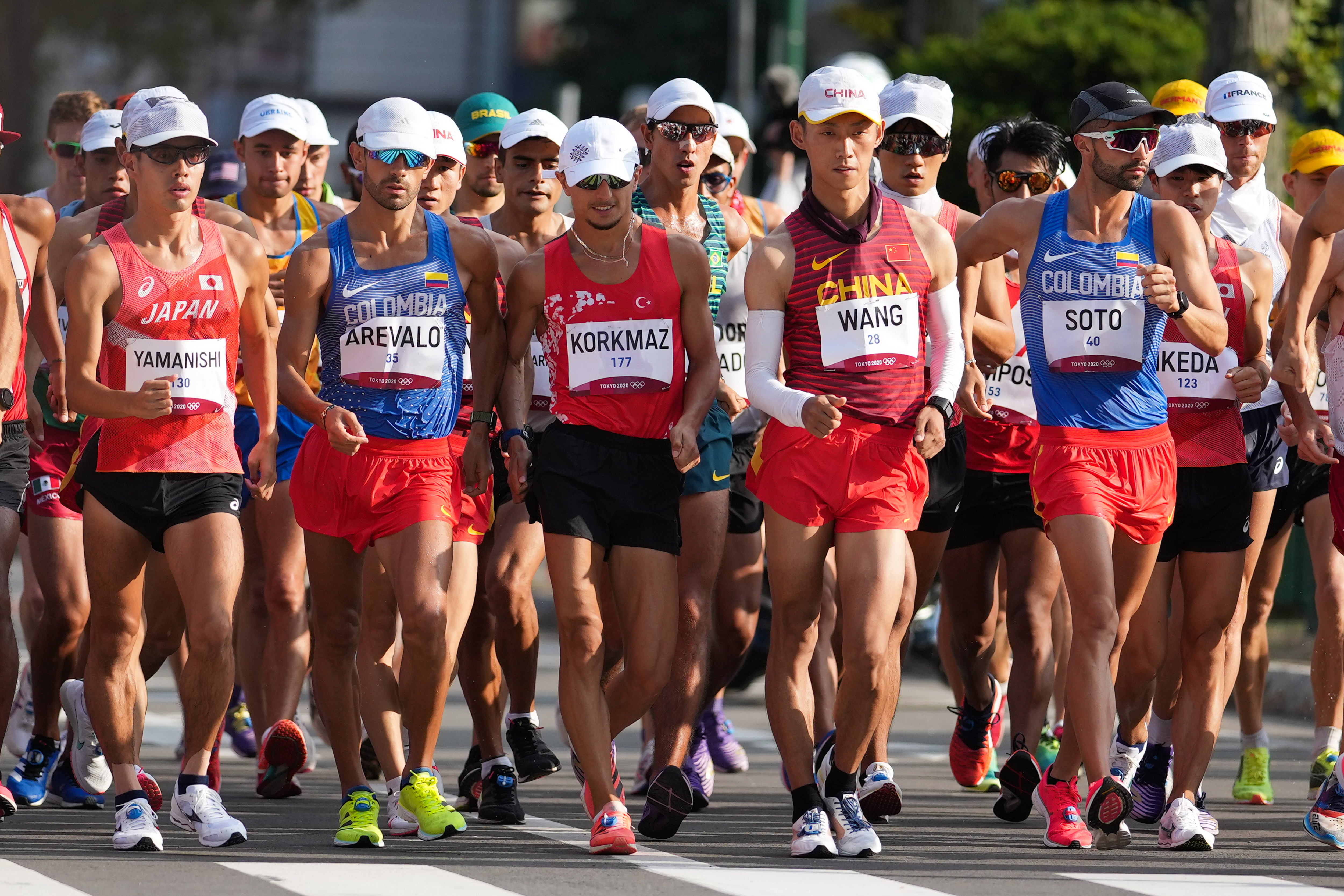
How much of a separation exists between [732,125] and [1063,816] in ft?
13.2

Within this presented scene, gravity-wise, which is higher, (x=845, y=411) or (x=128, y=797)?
(x=845, y=411)

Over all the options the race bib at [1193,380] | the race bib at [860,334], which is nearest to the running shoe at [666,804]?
the race bib at [860,334]

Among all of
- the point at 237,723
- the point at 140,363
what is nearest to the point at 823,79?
the point at 140,363

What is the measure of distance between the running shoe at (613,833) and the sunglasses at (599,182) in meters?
2.04

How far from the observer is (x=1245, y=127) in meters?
9.13

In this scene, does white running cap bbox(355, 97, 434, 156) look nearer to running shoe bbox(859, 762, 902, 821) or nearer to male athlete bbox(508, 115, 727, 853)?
male athlete bbox(508, 115, 727, 853)

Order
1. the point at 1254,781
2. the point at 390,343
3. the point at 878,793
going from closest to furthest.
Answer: the point at 390,343 < the point at 878,793 < the point at 1254,781

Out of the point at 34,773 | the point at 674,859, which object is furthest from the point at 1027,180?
the point at 34,773

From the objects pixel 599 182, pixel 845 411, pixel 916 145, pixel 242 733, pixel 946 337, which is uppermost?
pixel 916 145

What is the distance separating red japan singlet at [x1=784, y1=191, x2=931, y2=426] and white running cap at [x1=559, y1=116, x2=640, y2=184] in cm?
62

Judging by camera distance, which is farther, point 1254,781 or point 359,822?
point 1254,781

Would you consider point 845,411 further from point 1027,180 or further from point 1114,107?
point 1027,180

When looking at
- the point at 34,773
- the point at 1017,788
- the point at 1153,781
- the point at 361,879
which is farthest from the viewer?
the point at 34,773

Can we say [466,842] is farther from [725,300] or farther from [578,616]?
[725,300]
